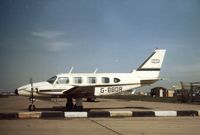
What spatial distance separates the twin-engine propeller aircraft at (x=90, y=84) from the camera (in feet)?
69.6

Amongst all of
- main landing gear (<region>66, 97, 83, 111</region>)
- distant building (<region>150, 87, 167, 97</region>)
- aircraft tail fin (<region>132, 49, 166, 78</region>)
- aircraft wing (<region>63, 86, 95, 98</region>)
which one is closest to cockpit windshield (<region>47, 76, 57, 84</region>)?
aircraft wing (<region>63, 86, 95, 98</region>)

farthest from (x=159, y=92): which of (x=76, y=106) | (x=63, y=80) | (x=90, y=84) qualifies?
(x=63, y=80)

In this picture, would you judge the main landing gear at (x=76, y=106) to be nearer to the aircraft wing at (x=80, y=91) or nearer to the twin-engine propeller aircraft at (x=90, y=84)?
the twin-engine propeller aircraft at (x=90, y=84)

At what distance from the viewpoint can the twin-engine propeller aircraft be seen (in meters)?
21.2

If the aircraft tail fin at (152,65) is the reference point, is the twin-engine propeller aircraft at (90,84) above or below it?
below

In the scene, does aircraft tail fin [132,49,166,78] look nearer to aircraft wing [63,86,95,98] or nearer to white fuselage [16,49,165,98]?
white fuselage [16,49,165,98]

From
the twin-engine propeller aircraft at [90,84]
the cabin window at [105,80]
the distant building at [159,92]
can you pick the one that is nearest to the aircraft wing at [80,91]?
the twin-engine propeller aircraft at [90,84]

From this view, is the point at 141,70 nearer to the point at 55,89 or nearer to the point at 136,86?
the point at 136,86

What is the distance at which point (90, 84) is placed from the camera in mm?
22109

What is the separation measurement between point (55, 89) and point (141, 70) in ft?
22.4

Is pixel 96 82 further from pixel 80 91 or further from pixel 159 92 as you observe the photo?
pixel 159 92

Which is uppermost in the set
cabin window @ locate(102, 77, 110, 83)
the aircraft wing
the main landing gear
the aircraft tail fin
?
the aircraft tail fin

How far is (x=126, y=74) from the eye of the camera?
2350 centimetres

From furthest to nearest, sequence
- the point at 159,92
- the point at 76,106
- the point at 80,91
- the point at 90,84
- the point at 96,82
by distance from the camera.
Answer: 1. the point at 159,92
2. the point at 96,82
3. the point at 90,84
4. the point at 76,106
5. the point at 80,91
